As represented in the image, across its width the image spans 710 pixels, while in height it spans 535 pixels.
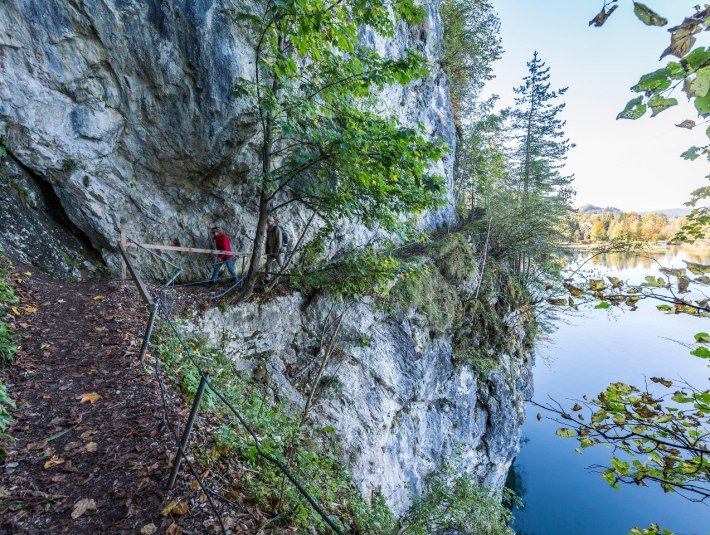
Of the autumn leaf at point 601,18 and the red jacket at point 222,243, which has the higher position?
the autumn leaf at point 601,18

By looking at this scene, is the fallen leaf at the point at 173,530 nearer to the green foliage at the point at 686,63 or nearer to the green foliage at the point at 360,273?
the green foliage at the point at 686,63

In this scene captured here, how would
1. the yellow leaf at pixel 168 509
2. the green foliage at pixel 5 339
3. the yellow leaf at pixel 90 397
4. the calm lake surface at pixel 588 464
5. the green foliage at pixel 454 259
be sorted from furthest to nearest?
the calm lake surface at pixel 588 464 < the green foliage at pixel 454 259 < the yellow leaf at pixel 90 397 < the green foliage at pixel 5 339 < the yellow leaf at pixel 168 509

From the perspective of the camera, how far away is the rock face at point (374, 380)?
25.4ft

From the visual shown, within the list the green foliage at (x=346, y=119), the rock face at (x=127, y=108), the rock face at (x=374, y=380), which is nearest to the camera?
the green foliage at (x=346, y=119)

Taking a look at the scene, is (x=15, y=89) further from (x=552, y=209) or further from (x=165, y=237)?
(x=552, y=209)

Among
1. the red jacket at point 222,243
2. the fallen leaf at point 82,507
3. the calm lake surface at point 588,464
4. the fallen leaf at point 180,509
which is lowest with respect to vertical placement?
the calm lake surface at point 588,464

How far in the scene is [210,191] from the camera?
878cm

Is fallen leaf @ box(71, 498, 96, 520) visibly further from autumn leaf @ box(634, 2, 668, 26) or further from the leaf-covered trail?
autumn leaf @ box(634, 2, 668, 26)

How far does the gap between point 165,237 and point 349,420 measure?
6975 mm

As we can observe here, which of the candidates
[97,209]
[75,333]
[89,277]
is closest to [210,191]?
[97,209]

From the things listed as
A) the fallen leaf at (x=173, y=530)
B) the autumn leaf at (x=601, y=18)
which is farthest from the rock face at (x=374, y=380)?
the autumn leaf at (x=601, y=18)

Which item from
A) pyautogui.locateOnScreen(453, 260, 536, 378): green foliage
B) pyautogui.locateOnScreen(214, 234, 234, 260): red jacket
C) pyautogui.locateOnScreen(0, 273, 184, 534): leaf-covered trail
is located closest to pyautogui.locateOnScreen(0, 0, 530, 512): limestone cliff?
pyautogui.locateOnScreen(214, 234, 234, 260): red jacket

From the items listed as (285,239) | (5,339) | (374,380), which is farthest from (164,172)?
(374,380)

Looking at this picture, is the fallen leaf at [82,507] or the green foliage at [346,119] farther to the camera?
the green foliage at [346,119]
